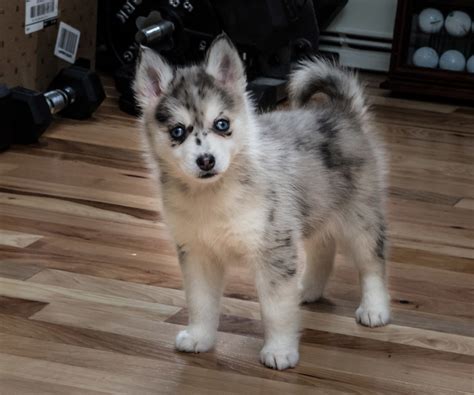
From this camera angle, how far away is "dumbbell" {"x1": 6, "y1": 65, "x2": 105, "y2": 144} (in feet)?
10.5

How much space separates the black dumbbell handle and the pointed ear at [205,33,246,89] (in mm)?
1594

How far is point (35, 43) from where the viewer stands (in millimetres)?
3551

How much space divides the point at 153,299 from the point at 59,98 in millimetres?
1419

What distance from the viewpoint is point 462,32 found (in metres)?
4.11

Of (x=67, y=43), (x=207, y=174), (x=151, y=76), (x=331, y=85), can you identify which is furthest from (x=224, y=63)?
(x=67, y=43)

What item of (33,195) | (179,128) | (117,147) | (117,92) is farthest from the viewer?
(117,92)

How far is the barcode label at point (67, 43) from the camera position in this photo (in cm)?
372

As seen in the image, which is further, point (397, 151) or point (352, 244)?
point (397, 151)

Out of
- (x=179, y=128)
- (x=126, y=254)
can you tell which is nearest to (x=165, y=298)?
(x=126, y=254)

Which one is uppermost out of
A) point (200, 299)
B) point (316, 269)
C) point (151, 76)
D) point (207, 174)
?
point (151, 76)

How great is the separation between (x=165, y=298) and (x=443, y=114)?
2122 mm

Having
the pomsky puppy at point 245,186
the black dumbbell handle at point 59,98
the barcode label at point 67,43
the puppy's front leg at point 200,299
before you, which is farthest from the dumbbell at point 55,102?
the puppy's front leg at point 200,299

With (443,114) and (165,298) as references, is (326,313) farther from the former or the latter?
(443,114)

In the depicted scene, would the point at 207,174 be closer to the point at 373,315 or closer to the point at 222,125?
the point at 222,125
